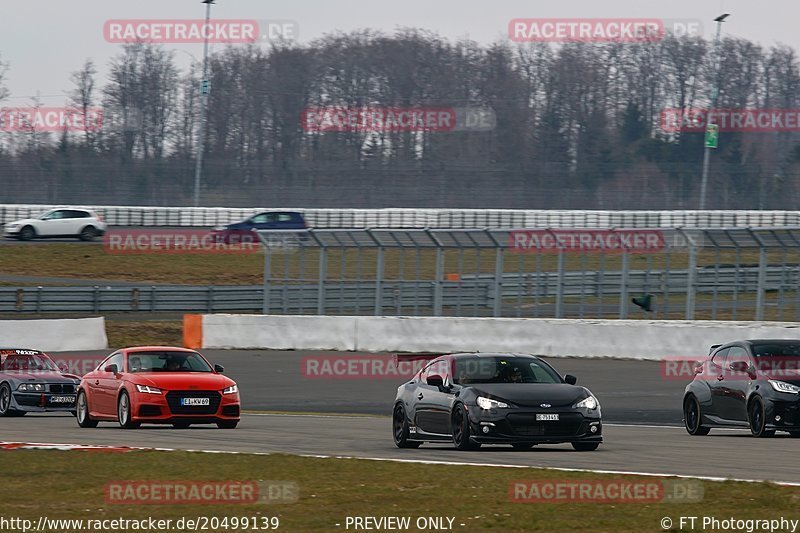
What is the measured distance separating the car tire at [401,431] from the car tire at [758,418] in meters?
4.15

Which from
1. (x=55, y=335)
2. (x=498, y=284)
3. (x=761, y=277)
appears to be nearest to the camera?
(x=761, y=277)

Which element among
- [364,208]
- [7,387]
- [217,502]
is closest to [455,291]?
[7,387]

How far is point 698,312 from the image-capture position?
98.9ft

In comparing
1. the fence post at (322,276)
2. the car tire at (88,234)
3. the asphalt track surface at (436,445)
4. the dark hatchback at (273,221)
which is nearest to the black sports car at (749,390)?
the asphalt track surface at (436,445)

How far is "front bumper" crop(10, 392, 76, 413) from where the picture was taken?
21.8 m

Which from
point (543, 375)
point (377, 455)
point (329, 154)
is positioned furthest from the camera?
point (329, 154)

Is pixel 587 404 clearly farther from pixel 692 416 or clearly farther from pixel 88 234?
pixel 88 234

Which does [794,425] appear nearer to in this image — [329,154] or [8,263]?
[8,263]

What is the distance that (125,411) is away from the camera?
1803cm

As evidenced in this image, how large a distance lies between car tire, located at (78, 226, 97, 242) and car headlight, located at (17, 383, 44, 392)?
34.7 m

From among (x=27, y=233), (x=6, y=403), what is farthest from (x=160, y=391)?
(x=27, y=233)

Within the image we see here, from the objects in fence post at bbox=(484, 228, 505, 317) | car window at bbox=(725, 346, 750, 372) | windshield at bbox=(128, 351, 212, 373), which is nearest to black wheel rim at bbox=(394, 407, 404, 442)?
windshield at bbox=(128, 351, 212, 373)

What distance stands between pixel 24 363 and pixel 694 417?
1121 cm

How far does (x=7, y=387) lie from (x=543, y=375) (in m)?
10.5
